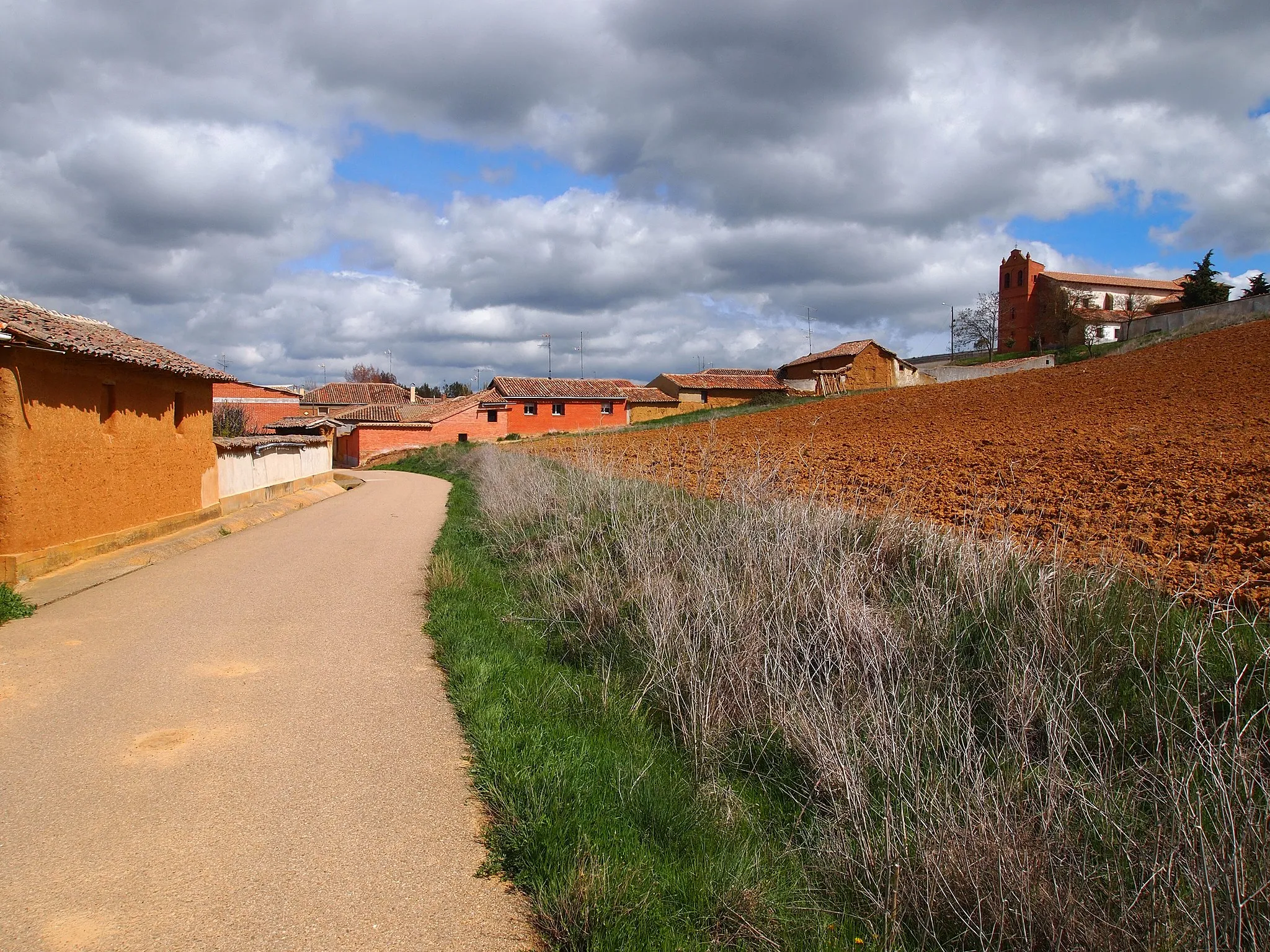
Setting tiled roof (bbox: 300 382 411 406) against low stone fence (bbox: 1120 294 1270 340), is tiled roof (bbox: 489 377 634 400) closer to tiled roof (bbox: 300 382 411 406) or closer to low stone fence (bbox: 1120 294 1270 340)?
tiled roof (bbox: 300 382 411 406)

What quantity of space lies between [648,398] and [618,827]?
55.0m

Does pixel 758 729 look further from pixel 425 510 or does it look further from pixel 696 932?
pixel 425 510

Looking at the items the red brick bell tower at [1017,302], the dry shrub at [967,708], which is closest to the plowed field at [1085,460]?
the dry shrub at [967,708]

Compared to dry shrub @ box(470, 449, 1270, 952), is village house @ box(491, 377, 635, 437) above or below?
above

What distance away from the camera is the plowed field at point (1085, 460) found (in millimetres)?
7176

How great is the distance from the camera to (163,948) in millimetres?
2818

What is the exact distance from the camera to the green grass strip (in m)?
3.13

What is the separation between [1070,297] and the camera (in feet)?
205

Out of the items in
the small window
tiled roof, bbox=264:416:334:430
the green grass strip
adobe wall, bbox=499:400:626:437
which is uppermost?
adobe wall, bbox=499:400:626:437

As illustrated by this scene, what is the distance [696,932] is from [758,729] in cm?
211

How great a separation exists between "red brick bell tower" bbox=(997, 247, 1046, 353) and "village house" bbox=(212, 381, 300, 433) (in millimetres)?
62345

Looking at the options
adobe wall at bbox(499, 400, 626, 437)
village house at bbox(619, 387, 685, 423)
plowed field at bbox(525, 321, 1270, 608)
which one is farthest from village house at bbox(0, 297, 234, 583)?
village house at bbox(619, 387, 685, 423)

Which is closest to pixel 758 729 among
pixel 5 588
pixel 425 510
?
pixel 5 588

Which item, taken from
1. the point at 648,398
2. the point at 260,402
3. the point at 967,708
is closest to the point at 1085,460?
the point at 967,708
